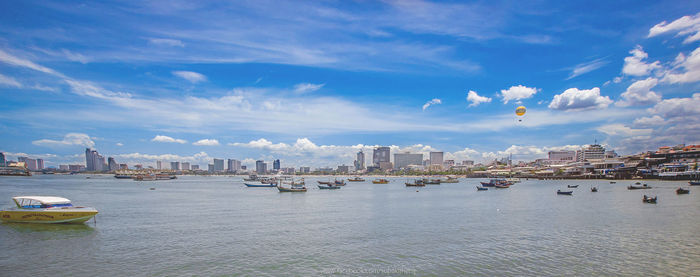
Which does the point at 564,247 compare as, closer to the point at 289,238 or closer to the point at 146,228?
the point at 289,238

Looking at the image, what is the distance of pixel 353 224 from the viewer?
118ft

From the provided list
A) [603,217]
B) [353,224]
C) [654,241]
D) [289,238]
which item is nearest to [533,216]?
[603,217]

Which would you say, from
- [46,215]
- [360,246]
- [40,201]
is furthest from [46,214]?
[360,246]

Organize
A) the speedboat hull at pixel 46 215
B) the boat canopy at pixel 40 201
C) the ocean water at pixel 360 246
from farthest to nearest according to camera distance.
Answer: the boat canopy at pixel 40 201 < the speedboat hull at pixel 46 215 < the ocean water at pixel 360 246

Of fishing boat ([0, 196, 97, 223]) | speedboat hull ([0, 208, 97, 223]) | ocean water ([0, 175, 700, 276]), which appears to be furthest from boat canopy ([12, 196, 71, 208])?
ocean water ([0, 175, 700, 276])

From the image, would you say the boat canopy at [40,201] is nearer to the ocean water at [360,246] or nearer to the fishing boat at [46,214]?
the fishing boat at [46,214]

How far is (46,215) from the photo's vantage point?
32.5 meters

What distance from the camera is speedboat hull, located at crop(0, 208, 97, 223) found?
32406 mm

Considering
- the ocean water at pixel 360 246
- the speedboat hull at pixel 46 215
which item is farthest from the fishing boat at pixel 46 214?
the ocean water at pixel 360 246

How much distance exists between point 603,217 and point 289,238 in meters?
34.4

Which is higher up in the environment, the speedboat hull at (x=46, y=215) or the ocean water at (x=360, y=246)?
the speedboat hull at (x=46, y=215)

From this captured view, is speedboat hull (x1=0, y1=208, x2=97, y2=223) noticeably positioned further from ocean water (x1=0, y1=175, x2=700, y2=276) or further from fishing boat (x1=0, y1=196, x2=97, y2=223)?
ocean water (x1=0, y1=175, x2=700, y2=276)

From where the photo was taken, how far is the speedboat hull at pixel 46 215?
32406 mm

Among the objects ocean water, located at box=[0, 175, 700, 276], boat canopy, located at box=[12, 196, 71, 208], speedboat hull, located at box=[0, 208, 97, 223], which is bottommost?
ocean water, located at box=[0, 175, 700, 276]
